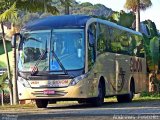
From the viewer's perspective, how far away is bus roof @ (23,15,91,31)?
60.7 ft

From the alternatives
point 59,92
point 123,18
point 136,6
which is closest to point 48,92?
point 59,92

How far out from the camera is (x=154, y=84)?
3153 centimetres

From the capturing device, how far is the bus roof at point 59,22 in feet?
60.7

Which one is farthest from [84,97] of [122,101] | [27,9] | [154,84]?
[154,84]

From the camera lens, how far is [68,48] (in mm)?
18109

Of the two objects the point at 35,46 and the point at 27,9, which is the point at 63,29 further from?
the point at 27,9

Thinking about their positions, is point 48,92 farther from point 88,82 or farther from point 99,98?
point 99,98

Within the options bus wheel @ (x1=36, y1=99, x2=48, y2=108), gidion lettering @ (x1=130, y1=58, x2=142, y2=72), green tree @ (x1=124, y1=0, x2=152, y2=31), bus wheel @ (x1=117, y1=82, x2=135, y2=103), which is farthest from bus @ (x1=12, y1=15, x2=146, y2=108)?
green tree @ (x1=124, y1=0, x2=152, y2=31)

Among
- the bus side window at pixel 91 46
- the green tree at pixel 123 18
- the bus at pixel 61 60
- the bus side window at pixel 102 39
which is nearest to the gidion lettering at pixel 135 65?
the bus side window at pixel 102 39

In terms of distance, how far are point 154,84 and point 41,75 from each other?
48.0ft

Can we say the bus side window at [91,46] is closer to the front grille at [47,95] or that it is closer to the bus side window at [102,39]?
the bus side window at [102,39]

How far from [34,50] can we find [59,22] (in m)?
1.37

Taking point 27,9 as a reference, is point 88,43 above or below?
below

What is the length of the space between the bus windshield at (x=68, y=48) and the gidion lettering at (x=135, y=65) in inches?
271
